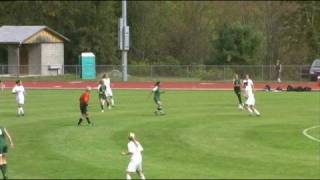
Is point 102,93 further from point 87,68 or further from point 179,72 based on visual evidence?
point 179,72

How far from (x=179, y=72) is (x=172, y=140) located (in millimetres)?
46868

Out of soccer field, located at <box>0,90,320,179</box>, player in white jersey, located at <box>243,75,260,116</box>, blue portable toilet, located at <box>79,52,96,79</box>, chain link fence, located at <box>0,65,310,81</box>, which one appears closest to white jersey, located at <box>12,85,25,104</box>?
soccer field, located at <box>0,90,320,179</box>

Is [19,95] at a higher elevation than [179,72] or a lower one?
lower

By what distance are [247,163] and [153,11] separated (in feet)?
249

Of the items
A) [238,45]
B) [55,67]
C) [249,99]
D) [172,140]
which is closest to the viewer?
[172,140]

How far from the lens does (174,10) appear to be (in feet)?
349

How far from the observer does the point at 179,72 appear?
77938mm

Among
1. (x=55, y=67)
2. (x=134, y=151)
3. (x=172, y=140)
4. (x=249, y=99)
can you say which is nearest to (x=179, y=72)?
(x=55, y=67)

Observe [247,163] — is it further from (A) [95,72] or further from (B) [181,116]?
(A) [95,72]

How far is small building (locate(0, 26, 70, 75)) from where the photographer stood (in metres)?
79.9

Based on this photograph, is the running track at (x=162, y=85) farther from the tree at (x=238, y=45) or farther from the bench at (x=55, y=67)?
the tree at (x=238, y=45)

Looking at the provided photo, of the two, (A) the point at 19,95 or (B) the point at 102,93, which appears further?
(B) the point at 102,93

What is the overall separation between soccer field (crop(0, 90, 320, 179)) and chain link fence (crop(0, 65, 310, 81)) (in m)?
24.3

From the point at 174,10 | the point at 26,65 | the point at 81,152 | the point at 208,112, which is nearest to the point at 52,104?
the point at 208,112
